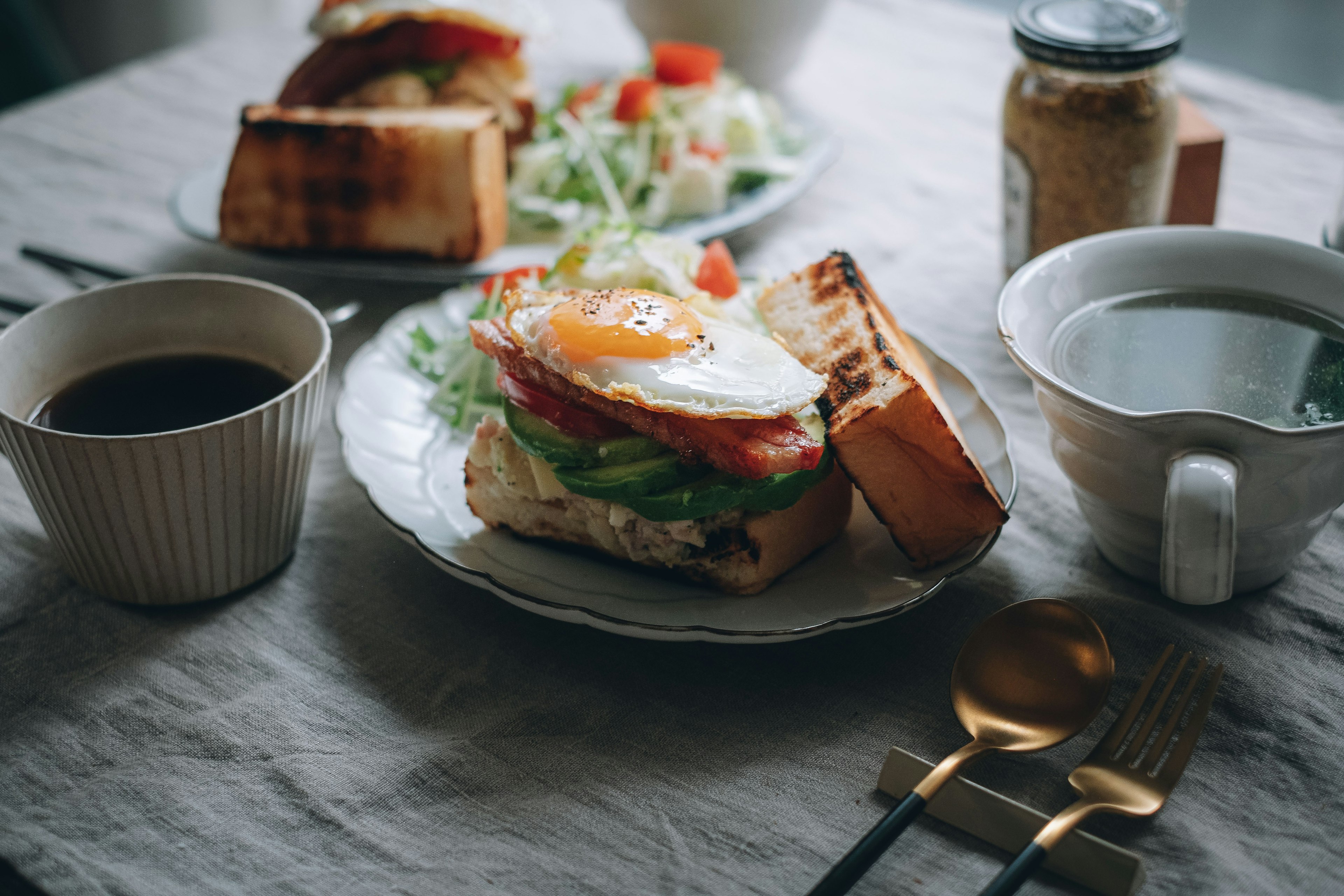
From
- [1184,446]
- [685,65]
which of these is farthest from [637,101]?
[1184,446]

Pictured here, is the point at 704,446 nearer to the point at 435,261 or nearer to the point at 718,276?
the point at 718,276

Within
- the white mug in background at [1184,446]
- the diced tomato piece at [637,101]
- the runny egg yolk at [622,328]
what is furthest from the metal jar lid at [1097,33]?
the diced tomato piece at [637,101]

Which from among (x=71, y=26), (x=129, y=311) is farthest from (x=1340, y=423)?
(x=71, y=26)

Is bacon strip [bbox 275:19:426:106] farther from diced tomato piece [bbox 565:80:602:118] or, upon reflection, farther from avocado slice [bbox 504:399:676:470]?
avocado slice [bbox 504:399:676:470]

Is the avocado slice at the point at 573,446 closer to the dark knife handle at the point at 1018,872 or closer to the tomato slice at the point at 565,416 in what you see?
the tomato slice at the point at 565,416

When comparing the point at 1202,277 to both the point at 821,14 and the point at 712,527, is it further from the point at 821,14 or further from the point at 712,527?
the point at 821,14
